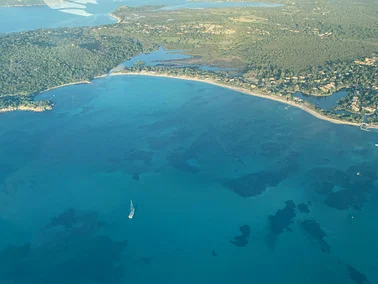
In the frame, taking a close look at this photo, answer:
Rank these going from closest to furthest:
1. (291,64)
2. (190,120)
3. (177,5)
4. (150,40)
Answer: (190,120) < (291,64) < (150,40) < (177,5)

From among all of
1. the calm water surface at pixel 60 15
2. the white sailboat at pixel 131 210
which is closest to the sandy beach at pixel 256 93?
the white sailboat at pixel 131 210

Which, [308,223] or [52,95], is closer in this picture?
[308,223]

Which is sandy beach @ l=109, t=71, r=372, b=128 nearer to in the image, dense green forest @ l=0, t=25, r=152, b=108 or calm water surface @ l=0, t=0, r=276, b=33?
dense green forest @ l=0, t=25, r=152, b=108

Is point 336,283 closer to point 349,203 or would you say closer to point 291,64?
point 349,203

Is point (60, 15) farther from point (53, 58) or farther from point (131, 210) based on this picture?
point (131, 210)

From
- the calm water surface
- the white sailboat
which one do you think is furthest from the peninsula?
the white sailboat

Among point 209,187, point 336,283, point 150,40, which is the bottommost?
point 336,283

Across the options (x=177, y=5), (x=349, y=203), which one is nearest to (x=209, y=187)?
(x=349, y=203)
